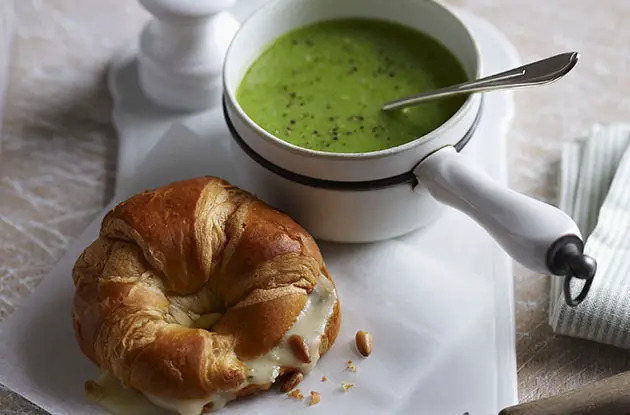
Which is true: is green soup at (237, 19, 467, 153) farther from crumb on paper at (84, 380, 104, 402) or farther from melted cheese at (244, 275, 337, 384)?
crumb on paper at (84, 380, 104, 402)

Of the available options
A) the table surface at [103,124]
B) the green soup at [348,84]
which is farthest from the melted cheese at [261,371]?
the green soup at [348,84]

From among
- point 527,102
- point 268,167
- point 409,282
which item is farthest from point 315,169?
point 527,102

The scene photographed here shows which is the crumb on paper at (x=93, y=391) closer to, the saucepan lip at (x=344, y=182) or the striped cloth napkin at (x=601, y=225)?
the saucepan lip at (x=344, y=182)

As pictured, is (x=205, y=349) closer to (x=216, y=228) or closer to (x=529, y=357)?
(x=216, y=228)

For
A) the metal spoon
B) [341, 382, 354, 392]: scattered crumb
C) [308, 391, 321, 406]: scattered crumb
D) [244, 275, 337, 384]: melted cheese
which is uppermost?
the metal spoon

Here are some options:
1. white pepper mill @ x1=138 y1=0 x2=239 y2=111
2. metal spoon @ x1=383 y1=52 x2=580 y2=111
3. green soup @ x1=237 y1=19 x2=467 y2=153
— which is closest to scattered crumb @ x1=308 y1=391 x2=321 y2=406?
green soup @ x1=237 y1=19 x2=467 y2=153

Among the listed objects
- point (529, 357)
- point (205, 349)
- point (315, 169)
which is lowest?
point (529, 357)
